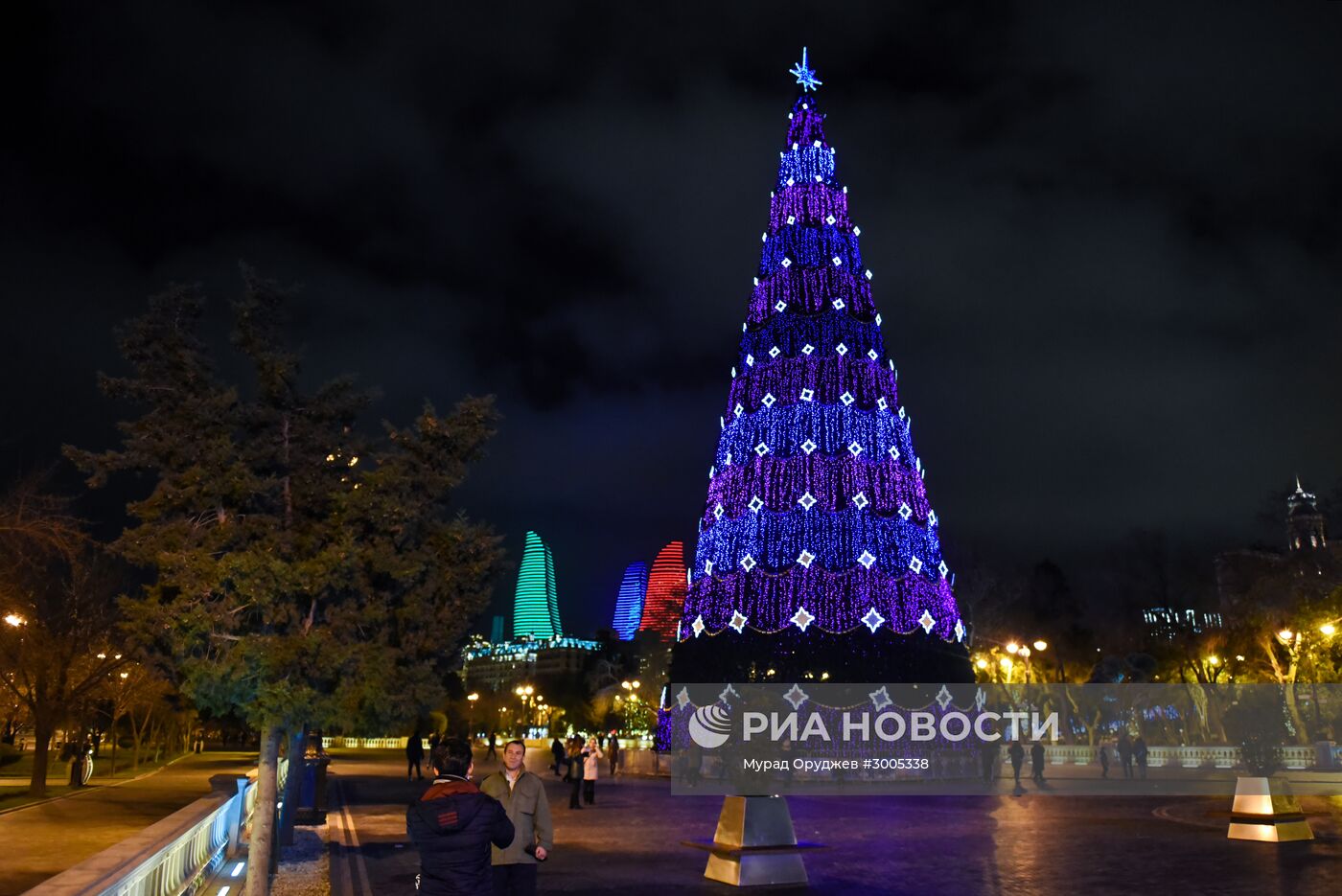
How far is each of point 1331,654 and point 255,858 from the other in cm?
4035

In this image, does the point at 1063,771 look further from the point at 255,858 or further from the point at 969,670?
the point at 255,858

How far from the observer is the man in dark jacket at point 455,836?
Answer: 5.63 m

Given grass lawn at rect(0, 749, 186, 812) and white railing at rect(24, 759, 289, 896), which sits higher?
white railing at rect(24, 759, 289, 896)

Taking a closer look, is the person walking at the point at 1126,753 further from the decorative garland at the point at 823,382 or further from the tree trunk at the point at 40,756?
the tree trunk at the point at 40,756

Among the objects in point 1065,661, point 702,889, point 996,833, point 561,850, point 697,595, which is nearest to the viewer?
point 702,889

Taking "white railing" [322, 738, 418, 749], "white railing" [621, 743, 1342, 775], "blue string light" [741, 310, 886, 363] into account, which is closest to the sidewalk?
"white railing" [621, 743, 1342, 775]

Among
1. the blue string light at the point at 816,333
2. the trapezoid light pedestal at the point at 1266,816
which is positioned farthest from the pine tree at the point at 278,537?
the blue string light at the point at 816,333

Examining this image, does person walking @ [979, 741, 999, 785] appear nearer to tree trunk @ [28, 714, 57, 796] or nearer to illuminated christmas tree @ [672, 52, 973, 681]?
illuminated christmas tree @ [672, 52, 973, 681]

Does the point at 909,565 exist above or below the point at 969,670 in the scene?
above

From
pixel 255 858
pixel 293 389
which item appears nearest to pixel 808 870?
pixel 255 858

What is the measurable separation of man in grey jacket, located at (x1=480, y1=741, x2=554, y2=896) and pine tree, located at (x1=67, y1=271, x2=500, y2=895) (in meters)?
2.88

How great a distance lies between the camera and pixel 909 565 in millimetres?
34844

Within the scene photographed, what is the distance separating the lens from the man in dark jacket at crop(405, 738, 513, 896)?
18.5 ft

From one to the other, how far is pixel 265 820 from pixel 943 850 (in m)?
10.1
